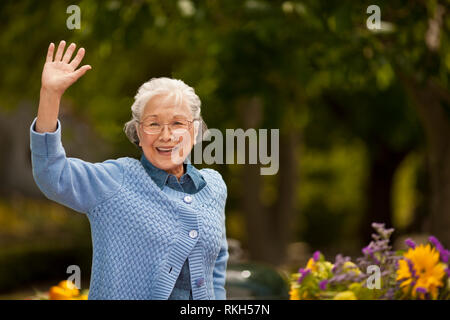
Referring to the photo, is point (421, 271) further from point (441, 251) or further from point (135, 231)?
point (135, 231)

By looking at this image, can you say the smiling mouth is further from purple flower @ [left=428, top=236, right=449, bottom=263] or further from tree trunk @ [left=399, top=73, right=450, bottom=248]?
tree trunk @ [left=399, top=73, right=450, bottom=248]

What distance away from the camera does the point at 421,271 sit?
3.10m

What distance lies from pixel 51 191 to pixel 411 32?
386cm

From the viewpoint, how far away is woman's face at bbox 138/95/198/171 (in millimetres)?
2320

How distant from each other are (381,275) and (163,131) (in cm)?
145

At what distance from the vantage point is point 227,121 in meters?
10.3

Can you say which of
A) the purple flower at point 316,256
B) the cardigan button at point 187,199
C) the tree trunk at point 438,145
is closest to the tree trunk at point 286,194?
the tree trunk at point 438,145

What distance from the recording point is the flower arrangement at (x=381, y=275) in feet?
10.1

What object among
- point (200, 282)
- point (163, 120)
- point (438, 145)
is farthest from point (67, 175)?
point (438, 145)

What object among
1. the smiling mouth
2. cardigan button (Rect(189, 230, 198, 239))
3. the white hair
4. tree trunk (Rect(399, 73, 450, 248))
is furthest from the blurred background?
cardigan button (Rect(189, 230, 198, 239))

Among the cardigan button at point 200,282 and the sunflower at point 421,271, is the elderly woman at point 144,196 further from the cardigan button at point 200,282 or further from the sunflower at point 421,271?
the sunflower at point 421,271

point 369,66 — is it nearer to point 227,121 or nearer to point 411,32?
point 411,32

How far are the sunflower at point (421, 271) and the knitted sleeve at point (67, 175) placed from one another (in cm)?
148
